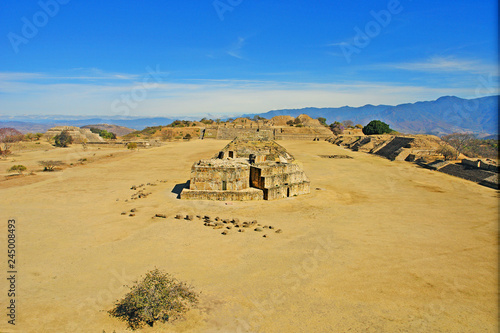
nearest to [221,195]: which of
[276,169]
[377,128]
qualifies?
[276,169]

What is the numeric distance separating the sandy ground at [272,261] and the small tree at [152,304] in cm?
19

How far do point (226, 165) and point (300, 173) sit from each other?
184 inches

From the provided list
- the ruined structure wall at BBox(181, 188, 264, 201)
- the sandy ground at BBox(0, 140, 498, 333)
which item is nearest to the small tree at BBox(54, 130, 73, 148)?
the sandy ground at BBox(0, 140, 498, 333)

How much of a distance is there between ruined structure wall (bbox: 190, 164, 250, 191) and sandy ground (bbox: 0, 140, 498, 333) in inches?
44.7

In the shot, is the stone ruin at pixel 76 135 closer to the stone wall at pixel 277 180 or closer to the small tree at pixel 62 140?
the small tree at pixel 62 140

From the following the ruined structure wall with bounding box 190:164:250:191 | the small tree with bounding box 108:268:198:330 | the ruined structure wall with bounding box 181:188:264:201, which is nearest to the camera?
the small tree with bounding box 108:268:198:330

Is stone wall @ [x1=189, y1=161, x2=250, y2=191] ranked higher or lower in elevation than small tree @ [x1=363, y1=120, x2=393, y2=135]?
lower

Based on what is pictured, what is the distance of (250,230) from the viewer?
10641 millimetres

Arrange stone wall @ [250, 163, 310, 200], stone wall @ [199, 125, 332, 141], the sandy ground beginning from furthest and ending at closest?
1. stone wall @ [199, 125, 332, 141]
2. stone wall @ [250, 163, 310, 200]
3. the sandy ground

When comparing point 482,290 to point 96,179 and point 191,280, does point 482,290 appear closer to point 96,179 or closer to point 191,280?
point 191,280

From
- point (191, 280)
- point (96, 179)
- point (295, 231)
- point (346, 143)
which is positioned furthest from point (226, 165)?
point (346, 143)

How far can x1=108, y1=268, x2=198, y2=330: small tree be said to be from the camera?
539cm

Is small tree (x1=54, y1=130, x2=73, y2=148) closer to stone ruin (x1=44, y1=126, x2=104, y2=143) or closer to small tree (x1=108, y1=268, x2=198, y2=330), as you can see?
stone ruin (x1=44, y1=126, x2=104, y2=143)

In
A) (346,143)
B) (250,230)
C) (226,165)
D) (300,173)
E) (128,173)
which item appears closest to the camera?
(250,230)
